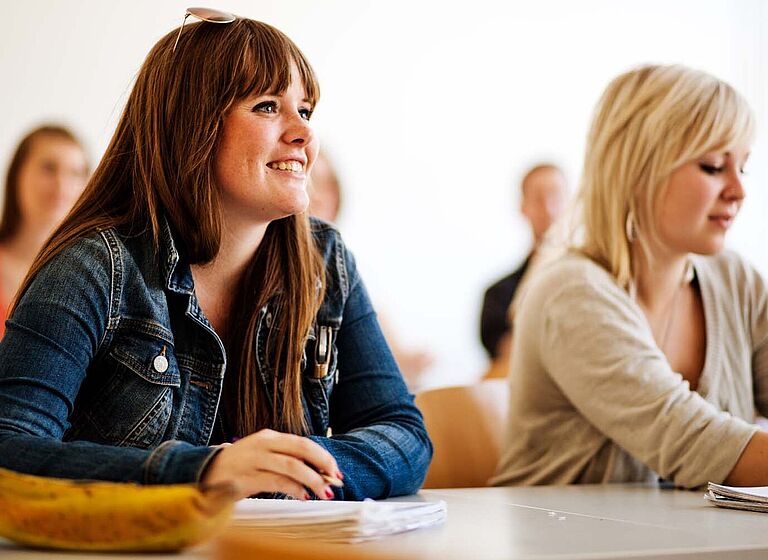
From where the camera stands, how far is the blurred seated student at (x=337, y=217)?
13.5 ft

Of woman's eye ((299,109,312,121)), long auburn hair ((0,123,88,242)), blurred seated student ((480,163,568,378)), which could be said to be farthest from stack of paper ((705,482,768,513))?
blurred seated student ((480,163,568,378))

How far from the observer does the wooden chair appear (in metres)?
1.84

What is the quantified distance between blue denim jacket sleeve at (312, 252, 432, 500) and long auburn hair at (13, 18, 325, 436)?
104 millimetres

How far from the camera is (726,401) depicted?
1.94m

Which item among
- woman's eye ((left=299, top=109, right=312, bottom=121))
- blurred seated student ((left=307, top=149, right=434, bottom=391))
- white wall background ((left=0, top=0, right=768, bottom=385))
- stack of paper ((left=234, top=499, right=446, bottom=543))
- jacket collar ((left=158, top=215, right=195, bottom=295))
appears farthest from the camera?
blurred seated student ((left=307, top=149, right=434, bottom=391))

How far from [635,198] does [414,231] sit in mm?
2615

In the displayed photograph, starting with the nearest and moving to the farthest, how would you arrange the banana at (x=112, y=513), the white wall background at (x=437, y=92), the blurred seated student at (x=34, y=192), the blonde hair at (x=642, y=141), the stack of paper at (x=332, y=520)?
1. the banana at (x=112, y=513)
2. the stack of paper at (x=332, y=520)
3. the blonde hair at (x=642, y=141)
4. the blurred seated student at (x=34, y=192)
5. the white wall background at (x=437, y=92)

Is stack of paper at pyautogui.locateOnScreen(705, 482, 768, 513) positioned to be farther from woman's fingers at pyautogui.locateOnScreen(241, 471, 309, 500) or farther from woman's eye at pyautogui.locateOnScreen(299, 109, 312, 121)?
woman's eye at pyautogui.locateOnScreen(299, 109, 312, 121)

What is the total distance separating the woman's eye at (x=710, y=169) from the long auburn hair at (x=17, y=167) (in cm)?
256

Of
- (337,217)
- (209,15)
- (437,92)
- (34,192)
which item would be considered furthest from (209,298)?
(437,92)

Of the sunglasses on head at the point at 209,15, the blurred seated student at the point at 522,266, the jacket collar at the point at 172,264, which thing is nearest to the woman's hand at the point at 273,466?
the jacket collar at the point at 172,264

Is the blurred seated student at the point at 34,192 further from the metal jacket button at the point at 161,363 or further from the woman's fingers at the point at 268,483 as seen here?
the woman's fingers at the point at 268,483

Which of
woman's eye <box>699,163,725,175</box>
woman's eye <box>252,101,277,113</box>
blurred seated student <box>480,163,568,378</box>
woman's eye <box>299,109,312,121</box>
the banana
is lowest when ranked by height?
blurred seated student <box>480,163,568,378</box>

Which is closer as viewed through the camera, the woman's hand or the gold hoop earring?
the woman's hand
